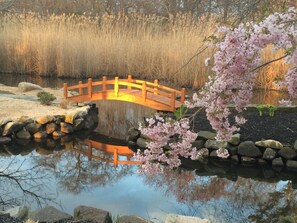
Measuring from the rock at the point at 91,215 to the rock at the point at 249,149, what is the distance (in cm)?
240

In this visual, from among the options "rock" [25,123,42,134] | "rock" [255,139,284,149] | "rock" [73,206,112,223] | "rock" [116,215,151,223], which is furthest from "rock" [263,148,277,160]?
"rock" [25,123,42,134]

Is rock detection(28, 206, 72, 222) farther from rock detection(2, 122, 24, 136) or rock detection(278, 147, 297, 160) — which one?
rock detection(278, 147, 297, 160)

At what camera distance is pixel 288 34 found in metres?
1.61

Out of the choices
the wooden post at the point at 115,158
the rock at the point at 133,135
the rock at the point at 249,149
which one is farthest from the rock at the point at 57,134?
the rock at the point at 249,149

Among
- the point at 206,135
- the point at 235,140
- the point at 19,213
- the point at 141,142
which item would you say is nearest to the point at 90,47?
the point at 141,142

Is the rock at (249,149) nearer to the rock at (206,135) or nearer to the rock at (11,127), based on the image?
the rock at (206,135)

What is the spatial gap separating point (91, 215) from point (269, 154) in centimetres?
268

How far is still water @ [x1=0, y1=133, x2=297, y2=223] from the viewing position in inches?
152

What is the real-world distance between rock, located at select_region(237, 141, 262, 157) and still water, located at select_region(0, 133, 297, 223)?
0.61 ft

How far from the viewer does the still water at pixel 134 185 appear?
152 inches

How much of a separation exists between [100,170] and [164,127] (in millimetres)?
2946

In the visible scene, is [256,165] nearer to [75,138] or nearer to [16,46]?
[75,138]

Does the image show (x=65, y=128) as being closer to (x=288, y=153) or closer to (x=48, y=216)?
(x=48, y=216)

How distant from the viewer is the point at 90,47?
10836 millimetres
